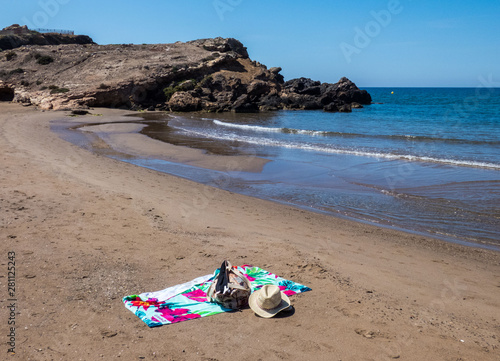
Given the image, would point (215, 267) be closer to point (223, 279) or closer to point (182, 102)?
point (223, 279)

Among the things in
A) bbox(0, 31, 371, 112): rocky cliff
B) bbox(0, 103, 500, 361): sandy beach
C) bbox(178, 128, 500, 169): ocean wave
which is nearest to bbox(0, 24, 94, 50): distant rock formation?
bbox(0, 31, 371, 112): rocky cliff

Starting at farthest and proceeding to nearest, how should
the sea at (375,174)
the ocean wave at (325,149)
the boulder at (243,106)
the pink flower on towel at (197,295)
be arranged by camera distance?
the boulder at (243,106), the ocean wave at (325,149), the sea at (375,174), the pink flower on towel at (197,295)

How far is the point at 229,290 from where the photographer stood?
4.34 meters

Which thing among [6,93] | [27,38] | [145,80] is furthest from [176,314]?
[27,38]

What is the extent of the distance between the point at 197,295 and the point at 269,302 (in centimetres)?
90

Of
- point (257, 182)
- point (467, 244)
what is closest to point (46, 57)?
point (257, 182)

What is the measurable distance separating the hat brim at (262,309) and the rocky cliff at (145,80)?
3236 centimetres

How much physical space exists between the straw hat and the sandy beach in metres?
0.09

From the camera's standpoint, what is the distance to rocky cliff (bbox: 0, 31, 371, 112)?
3522 cm

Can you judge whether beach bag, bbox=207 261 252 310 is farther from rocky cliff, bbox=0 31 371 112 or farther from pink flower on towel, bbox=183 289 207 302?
rocky cliff, bbox=0 31 371 112

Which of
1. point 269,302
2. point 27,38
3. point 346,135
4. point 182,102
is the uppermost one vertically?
point 27,38

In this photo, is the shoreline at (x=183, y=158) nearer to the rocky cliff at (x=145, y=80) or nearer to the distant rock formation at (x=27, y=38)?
the rocky cliff at (x=145, y=80)

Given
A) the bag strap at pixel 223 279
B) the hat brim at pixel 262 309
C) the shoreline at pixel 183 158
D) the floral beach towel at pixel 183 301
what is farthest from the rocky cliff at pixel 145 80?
the hat brim at pixel 262 309

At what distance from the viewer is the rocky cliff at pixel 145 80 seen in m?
35.2
